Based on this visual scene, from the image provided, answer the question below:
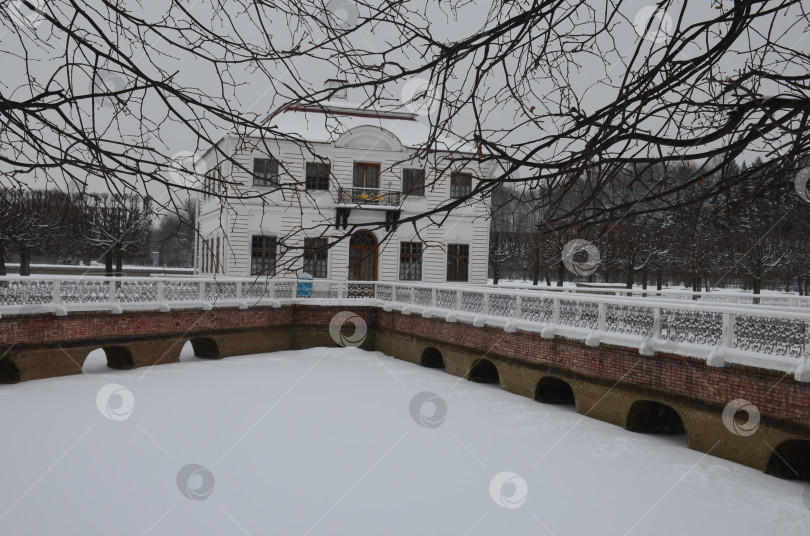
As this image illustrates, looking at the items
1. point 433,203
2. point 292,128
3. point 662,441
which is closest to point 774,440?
point 662,441

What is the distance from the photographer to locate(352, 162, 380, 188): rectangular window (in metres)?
29.0

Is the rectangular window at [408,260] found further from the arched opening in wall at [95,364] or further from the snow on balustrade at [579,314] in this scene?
the snow on balustrade at [579,314]

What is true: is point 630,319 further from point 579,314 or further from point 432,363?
point 432,363

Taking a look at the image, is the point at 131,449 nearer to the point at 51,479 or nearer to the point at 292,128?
the point at 51,479

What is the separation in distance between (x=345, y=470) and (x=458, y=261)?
66.3 ft

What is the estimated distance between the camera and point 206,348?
72.7 feet

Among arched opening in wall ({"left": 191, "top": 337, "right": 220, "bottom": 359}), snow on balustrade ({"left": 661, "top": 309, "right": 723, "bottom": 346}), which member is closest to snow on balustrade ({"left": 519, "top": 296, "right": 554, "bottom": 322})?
snow on balustrade ({"left": 661, "top": 309, "right": 723, "bottom": 346})

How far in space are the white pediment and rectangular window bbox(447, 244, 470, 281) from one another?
5.38 metres

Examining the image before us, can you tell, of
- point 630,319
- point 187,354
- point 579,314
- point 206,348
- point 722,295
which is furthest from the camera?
point 187,354

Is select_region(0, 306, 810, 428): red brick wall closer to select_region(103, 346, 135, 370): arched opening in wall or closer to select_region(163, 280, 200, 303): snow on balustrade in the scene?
select_region(163, 280, 200, 303): snow on balustrade

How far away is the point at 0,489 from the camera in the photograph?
9672 millimetres

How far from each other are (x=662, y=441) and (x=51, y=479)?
36.4 ft

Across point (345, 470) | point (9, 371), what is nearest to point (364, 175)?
point (9, 371)

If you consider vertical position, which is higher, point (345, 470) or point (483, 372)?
point (483, 372)
